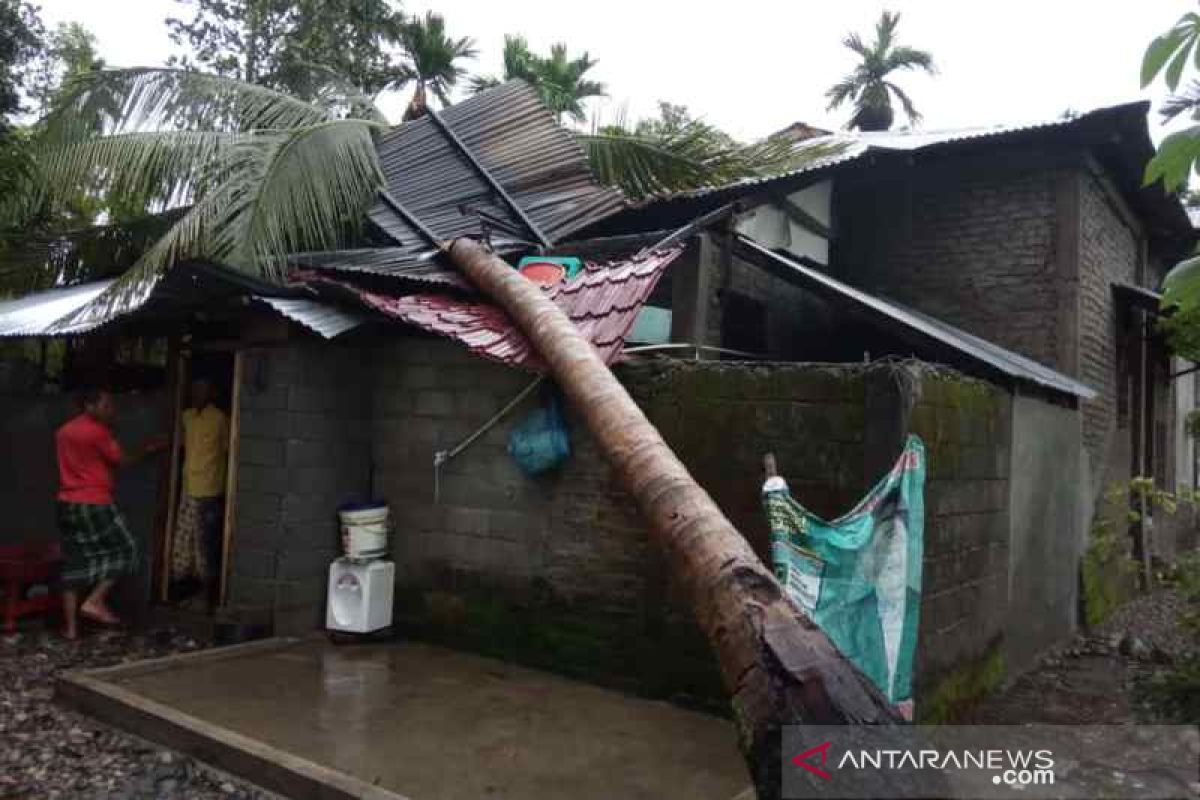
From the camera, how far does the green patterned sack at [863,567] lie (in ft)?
13.5

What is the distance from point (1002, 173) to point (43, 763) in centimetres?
934

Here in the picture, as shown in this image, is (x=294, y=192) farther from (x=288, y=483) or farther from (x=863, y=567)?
(x=863, y=567)

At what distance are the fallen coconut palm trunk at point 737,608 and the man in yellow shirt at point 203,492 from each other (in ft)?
10.4

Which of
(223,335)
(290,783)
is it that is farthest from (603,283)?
(290,783)

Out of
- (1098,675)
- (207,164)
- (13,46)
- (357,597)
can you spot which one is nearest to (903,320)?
(1098,675)

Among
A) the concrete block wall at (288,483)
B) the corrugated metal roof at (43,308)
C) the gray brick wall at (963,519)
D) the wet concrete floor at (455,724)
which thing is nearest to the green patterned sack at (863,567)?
the gray brick wall at (963,519)

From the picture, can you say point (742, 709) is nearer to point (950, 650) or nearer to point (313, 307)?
point (950, 650)

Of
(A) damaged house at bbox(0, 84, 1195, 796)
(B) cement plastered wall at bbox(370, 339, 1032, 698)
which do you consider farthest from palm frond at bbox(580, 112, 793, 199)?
(B) cement plastered wall at bbox(370, 339, 1032, 698)

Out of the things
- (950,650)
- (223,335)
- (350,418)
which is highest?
(223,335)

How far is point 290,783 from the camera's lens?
3848 millimetres

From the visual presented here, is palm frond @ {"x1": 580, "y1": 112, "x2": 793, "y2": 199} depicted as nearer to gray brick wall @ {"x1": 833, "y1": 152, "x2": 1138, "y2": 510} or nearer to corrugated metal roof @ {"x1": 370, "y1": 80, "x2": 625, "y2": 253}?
corrugated metal roof @ {"x1": 370, "y1": 80, "x2": 625, "y2": 253}

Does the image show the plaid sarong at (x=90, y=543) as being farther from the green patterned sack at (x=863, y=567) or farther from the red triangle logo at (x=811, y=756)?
the red triangle logo at (x=811, y=756)

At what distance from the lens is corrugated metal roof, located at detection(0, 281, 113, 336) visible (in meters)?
6.90

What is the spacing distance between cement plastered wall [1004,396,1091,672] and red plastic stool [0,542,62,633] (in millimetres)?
7239
